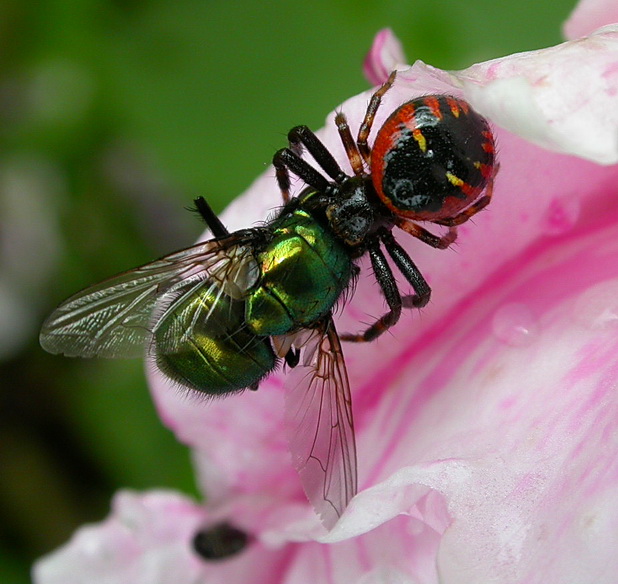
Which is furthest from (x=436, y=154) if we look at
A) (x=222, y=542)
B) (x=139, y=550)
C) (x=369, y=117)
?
(x=139, y=550)

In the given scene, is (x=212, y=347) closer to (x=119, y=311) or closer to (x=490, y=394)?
(x=119, y=311)

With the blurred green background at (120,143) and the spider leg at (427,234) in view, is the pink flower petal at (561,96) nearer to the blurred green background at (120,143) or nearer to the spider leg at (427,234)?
the spider leg at (427,234)

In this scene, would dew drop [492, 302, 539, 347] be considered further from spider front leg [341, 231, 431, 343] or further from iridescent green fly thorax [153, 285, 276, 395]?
iridescent green fly thorax [153, 285, 276, 395]

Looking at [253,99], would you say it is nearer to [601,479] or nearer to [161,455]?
[161,455]

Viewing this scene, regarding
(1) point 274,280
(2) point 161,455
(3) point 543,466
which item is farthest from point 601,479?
(2) point 161,455

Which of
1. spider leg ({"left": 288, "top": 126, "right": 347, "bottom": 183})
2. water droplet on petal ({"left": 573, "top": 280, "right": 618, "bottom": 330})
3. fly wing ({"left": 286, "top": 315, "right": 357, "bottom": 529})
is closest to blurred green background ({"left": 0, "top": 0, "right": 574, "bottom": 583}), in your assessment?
spider leg ({"left": 288, "top": 126, "right": 347, "bottom": 183})
